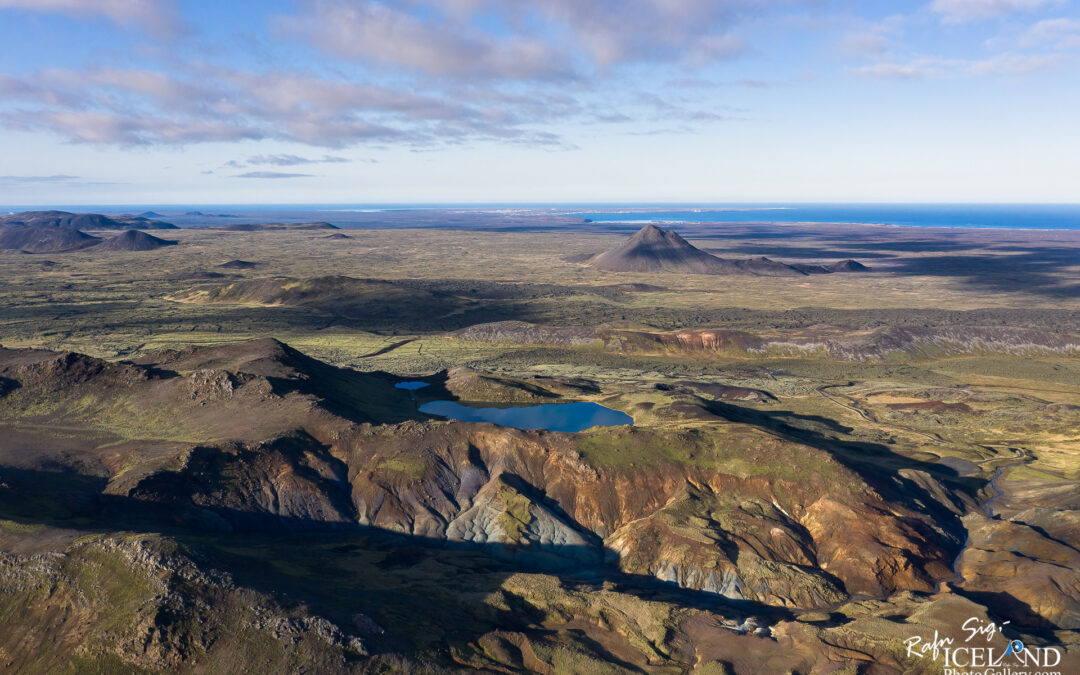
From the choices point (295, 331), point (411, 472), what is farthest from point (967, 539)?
point (295, 331)

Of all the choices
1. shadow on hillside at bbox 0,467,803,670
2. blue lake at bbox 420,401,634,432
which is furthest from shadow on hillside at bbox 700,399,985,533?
shadow on hillside at bbox 0,467,803,670

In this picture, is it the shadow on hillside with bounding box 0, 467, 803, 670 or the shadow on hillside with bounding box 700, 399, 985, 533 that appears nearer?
the shadow on hillside with bounding box 0, 467, 803, 670

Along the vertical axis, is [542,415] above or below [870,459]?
above


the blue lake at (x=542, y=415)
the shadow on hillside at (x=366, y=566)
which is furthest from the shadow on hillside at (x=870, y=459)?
the shadow on hillside at (x=366, y=566)

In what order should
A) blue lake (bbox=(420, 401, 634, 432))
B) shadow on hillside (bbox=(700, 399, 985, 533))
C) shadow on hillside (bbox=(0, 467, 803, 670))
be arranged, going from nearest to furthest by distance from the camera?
shadow on hillside (bbox=(0, 467, 803, 670))
shadow on hillside (bbox=(700, 399, 985, 533))
blue lake (bbox=(420, 401, 634, 432))

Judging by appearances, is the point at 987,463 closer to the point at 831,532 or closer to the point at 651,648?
the point at 831,532

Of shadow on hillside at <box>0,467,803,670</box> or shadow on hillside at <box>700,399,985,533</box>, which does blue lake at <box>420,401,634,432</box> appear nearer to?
shadow on hillside at <box>700,399,985,533</box>

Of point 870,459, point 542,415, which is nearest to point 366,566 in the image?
point 542,415

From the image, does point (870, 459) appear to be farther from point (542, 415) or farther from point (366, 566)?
point (366, 566)
